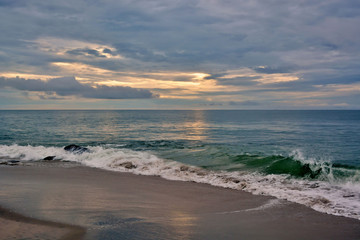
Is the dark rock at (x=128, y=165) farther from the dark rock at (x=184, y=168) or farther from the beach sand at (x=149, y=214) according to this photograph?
the beach sand at (x=149, y=214)

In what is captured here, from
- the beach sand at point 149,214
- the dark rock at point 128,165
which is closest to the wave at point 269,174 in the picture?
the dark rock at point 128,165

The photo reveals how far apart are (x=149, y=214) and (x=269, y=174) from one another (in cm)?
892

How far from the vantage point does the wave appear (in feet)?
34.0

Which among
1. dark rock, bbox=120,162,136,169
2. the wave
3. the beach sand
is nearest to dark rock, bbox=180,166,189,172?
the wave

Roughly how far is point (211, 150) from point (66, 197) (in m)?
16.0

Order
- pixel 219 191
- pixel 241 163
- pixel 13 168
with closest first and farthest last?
pixel 219 191, pixel 13 168, pixel 241 163

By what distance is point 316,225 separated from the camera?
7.73 m

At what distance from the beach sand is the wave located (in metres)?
1.01

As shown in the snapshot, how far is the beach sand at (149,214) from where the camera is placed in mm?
6684

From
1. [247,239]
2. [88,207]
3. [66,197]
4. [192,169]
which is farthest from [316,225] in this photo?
[192,169]

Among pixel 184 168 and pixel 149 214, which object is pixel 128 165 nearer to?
pixel 184 168

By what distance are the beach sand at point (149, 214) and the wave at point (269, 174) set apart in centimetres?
101

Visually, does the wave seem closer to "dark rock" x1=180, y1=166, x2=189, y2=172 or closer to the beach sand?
"dark rock" x1=180, y1=166, x2=189, y2=172

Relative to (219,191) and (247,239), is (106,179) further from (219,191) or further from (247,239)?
(247,239)
